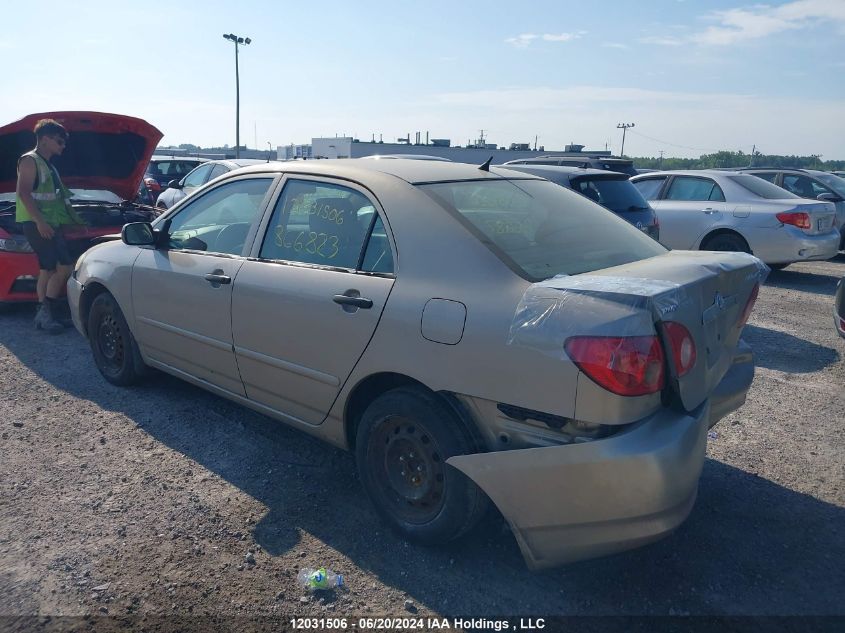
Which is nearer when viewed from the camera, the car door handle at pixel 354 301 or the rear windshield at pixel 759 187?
the car door handle at pixel 354 301

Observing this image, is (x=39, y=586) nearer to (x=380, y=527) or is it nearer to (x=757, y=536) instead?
(x=380, y=527)

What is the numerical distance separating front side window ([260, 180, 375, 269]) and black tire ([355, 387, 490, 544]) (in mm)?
783

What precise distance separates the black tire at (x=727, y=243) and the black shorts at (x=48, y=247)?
841cm

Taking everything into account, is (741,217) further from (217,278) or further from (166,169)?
(166,169)

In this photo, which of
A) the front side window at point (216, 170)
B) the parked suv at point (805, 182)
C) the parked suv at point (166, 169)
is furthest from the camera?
the parked suv at point (166, 169)

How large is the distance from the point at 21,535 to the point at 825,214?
10.0m

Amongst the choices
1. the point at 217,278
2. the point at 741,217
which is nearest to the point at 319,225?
the point at 217,278

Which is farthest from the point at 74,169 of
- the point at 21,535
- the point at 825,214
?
the point at 825,214

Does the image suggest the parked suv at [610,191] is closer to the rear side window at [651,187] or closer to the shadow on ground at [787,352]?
the shadow on ground at [787,352]

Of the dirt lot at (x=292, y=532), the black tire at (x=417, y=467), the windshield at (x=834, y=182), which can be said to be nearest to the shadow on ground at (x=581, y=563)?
the dirt lot at (x=292, y=532)

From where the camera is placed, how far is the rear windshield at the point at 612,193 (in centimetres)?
737

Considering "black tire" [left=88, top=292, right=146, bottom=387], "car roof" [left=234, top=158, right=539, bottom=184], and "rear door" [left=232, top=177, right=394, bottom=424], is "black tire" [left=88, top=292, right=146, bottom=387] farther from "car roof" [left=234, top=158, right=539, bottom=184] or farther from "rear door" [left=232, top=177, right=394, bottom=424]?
"car roof" [left=234, top=158, right=539, bottom=184]

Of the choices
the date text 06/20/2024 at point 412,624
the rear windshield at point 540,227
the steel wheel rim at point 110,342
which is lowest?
the date text 06/20/2024 at point 412,624

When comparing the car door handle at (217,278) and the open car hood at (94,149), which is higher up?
the open car hood at (94,149)
